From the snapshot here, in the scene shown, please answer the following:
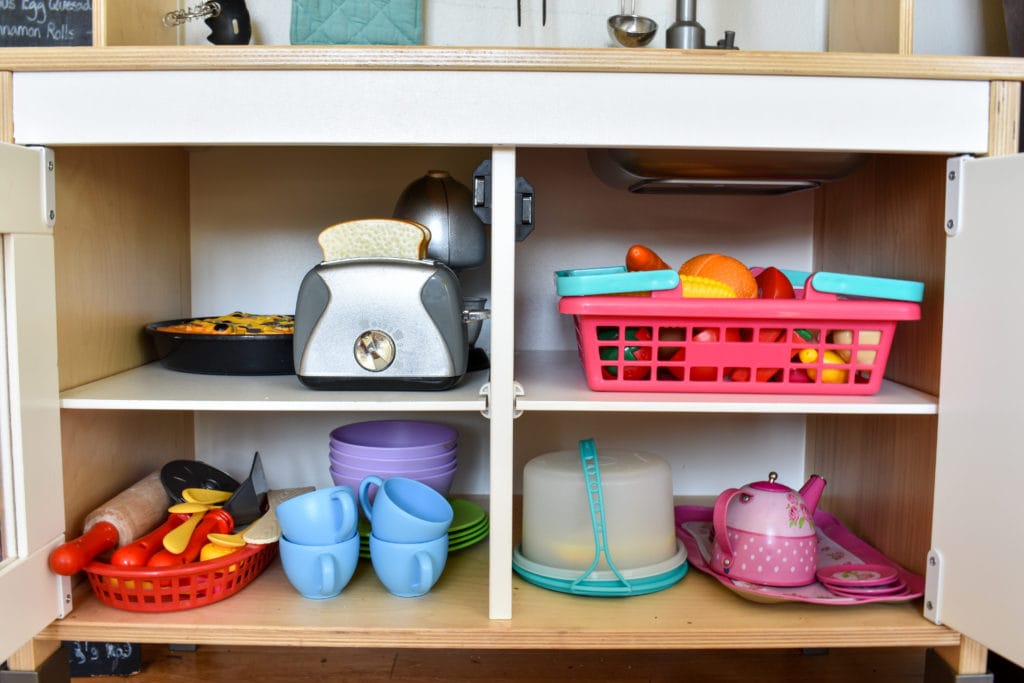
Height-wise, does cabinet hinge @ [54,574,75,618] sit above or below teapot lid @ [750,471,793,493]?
below

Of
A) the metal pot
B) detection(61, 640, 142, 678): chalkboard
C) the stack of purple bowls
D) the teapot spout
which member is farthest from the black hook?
the teapot spout

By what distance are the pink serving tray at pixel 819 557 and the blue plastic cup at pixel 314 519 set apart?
0.48 meters

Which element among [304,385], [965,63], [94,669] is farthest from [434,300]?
[94,669]

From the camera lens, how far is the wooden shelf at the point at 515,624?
938 mm

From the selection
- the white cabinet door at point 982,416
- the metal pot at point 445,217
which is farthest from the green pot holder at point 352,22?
the white cabinet door at point 982,416

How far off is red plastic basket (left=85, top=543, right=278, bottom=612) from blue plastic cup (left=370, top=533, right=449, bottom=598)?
17cm

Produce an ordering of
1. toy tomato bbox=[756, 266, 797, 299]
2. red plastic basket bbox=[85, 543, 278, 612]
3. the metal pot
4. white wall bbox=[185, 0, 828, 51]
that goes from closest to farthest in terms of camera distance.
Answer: red plastic basket bbox=[85, 543, 278, 612] → toy tomato bbox=[756, 266, 797, 299] → the metal pot → white wall bbox=[185, 0, 828, 51]

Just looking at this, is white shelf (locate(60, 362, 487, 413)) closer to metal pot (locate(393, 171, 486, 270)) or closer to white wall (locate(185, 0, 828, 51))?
metal pot (locate(393, 171, 486, 270))

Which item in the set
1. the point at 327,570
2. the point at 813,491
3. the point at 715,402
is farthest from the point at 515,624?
the point at 813,491

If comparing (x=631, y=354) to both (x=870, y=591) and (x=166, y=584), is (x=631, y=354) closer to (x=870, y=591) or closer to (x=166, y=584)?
(x=870, y=591)

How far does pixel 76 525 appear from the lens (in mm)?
1014

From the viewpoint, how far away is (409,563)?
988 mm

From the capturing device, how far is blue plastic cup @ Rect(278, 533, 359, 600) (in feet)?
3.21

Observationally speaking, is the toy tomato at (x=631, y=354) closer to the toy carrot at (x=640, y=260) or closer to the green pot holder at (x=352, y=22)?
the toy carrot at (x=640, y=260)
